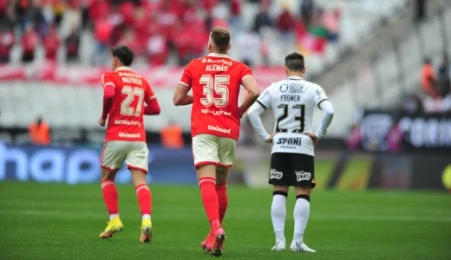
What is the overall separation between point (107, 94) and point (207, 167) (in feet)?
7.26

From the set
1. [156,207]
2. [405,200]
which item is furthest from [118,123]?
[405,200]

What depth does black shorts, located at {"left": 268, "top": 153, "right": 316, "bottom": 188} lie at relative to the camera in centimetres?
1175

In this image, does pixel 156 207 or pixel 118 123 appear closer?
pixel 118 123

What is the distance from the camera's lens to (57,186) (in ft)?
83.8

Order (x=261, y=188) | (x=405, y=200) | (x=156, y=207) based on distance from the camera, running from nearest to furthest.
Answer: (x=156, y=207)
(x=405, y=200)
(x=261, y=188)

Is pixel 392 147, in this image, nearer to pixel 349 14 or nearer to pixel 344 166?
pixel 344 166

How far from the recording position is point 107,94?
12852 mm

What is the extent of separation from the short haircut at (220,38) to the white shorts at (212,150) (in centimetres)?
100

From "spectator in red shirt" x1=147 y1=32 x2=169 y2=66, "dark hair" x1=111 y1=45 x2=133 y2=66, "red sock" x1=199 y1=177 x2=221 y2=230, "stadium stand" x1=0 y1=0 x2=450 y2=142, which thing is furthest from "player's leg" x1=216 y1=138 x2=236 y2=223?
"spectator in red shirt" x1=147 y1=32 x2=169 y2=66

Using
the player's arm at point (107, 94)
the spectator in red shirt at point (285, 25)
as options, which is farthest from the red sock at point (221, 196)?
the spectator in red shirt at point (285, 25)

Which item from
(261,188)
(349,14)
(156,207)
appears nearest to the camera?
(156,207)

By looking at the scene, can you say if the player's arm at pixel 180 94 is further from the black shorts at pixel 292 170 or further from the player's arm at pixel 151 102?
the player's arm at pixel 151 102

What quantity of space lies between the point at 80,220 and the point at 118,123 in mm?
3093

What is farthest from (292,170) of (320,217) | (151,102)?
(320,217)
